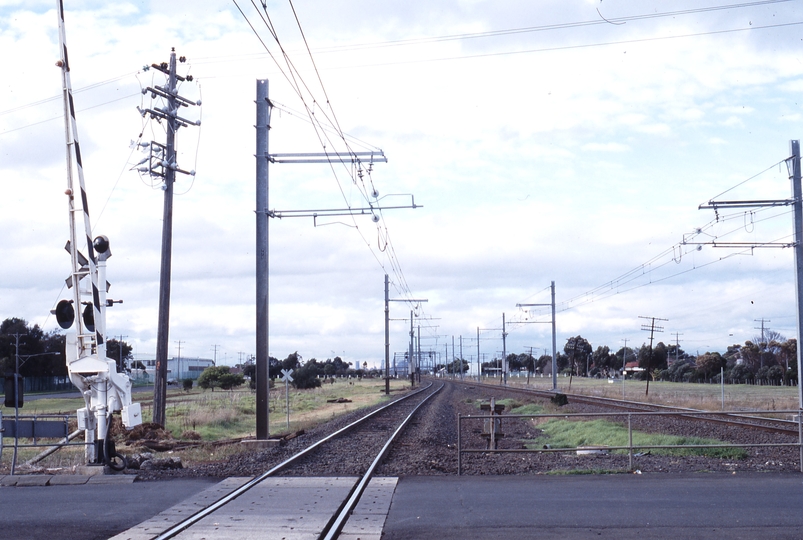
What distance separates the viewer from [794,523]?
10.0 metres

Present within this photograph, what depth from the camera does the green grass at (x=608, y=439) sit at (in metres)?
18.7

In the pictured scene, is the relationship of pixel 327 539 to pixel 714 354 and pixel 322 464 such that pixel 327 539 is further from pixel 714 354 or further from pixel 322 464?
pixel 714 354

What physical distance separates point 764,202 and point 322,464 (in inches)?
765

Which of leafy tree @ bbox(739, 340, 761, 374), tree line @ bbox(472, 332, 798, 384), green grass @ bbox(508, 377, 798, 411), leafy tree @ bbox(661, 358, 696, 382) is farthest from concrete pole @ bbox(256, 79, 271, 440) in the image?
leafy tree @ bbox(739, 340, 761, 374)

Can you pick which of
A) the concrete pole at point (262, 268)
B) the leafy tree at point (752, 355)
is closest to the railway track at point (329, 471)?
the concrete pole at point (262, 268)

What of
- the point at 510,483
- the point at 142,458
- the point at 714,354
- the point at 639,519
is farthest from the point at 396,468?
the point at 714,354

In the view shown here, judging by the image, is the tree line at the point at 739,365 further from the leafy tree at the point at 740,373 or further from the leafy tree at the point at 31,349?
the leafy tree at the point at 31,349

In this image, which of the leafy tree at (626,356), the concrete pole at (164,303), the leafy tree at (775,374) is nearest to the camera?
the concrete pole at (164,303)

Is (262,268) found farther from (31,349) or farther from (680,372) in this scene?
(680,372)

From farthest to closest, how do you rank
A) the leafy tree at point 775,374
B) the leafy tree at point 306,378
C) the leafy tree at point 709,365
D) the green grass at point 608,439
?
the leafy tree at point 709,365
the leafy tree at point 775,374
the leafy tree at point 306,378
the green grass at point 608,439

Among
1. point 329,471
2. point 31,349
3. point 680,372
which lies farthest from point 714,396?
point 680,372

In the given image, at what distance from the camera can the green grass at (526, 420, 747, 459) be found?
18.7m

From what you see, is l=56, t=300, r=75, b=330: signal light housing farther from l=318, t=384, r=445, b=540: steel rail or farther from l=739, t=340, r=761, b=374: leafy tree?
l=739, t=340, r=761, b=374: leafy tree

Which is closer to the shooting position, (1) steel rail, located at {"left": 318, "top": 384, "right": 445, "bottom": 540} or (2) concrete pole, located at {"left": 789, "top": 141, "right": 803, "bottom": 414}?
(1) steel rail, located at {"left": 318, "top": 384, "right": 445, "bottom": 540}
